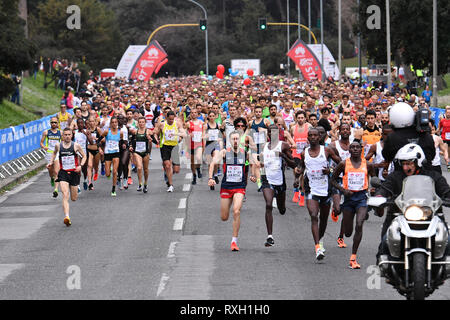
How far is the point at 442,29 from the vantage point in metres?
54.4

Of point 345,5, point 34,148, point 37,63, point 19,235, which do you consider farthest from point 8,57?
point 345,5

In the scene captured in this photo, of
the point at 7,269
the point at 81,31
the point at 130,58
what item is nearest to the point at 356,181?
the point at 7,269

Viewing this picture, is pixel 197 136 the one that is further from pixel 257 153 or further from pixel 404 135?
pixel 404 135

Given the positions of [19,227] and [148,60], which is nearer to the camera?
[19,227]

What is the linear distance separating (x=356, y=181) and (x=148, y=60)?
53.6 metres

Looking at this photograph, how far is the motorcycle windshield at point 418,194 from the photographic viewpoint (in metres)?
8.83

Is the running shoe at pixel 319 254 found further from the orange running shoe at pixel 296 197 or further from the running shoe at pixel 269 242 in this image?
the orange running shoe at pixel 296 197

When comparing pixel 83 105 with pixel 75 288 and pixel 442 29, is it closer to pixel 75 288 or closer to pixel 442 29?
pixel 75 288

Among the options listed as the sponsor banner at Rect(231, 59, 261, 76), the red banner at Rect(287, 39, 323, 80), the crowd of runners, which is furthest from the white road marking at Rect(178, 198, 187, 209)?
the sponsor banner at Rect(231, 59, 261, 76)

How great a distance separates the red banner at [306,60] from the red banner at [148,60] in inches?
339

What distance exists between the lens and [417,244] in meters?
8.73

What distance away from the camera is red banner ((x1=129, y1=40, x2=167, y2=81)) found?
212ft

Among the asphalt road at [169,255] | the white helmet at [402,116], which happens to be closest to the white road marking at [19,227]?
the asphalt road at [169,255]

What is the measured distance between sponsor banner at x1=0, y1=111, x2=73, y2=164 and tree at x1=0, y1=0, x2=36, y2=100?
14.0ft
